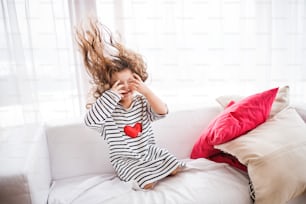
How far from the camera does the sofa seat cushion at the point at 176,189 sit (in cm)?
122

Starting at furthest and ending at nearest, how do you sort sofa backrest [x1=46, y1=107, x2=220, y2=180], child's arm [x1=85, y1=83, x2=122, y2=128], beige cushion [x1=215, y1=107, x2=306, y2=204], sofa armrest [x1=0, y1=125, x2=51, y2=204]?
sofa backrest [x1=46, y1=107, x2=220, y2=180] → child's arm [x1=85, y1=83, x2=122, y2=128] → beige cushion [x1=215, y1=107, x2=306, y2=204] → sofa armrest [x1=0, y1=125, x2=51, y2=204]

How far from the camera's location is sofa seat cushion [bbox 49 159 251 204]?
4.01ft

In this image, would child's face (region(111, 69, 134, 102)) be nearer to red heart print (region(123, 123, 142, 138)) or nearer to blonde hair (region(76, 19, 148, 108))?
blonde hair (region(76, 19, 148, 108))

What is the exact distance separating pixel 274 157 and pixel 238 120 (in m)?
0.22

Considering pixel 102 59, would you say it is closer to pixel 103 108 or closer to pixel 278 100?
pixel 103 108

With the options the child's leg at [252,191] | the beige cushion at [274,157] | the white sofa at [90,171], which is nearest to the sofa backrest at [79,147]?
the white sofa at [90,171]

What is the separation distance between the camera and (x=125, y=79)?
4.59ft

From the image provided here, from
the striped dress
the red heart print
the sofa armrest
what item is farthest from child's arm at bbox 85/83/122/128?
the sofa armrest

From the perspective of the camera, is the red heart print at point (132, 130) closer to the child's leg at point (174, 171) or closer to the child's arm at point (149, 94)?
the child's arm at point (149, 94)

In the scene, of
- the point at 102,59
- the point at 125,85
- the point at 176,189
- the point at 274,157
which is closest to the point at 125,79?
the point at 125,85

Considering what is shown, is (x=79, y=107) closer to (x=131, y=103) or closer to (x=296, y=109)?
(x=131, y=103)

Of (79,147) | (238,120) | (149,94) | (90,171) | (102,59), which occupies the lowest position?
(90,171)

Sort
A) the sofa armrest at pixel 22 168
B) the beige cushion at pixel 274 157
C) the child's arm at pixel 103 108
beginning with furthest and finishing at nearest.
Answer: the child's arm at pixel 103 108
the beige cushion at pixel 274 157
the sofa armrest at pixel 22 168

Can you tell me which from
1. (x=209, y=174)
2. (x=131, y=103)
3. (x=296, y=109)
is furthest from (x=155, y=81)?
(x=296, y=109)
